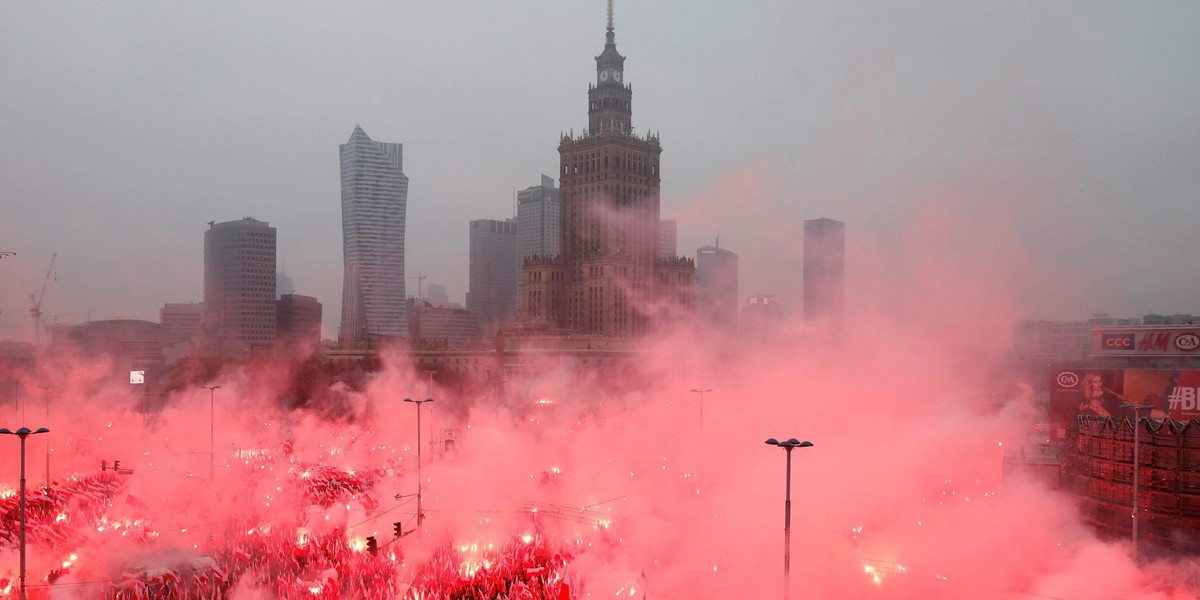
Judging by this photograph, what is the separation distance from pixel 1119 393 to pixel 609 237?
68457mm

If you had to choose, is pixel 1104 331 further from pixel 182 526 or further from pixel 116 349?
pixel 116 349

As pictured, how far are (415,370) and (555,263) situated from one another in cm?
2287

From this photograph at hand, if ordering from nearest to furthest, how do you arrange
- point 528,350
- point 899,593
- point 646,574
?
point 899,593, point 646,574, point 528,350

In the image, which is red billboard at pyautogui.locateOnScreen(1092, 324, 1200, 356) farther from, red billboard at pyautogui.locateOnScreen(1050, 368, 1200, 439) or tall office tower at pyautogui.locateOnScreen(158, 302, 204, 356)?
tall office tower at pyautogui.locateOnScreen(158, 302, 204, 356)

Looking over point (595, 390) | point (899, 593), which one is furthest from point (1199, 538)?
point (595, 390)

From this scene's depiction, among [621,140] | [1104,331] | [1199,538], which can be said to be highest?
[621,140]

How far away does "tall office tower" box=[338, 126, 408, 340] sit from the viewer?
188m

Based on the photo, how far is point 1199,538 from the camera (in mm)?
34750

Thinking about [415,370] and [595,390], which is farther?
[415,370]

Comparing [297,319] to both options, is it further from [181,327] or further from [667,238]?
[667,238]

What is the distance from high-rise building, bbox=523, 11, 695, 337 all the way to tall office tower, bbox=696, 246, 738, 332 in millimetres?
5032

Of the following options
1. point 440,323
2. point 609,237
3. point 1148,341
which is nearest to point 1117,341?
point 1148,341

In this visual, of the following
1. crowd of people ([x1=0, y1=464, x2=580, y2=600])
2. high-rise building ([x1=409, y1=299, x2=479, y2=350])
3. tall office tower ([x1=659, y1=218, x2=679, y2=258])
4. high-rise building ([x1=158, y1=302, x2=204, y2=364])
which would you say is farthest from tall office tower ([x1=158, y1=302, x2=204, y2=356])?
crowd of people ([x1=0, y1=464, x2=580, y2=600])

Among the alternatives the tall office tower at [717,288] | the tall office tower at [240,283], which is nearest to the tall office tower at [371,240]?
the tall office tower at [240,283]
